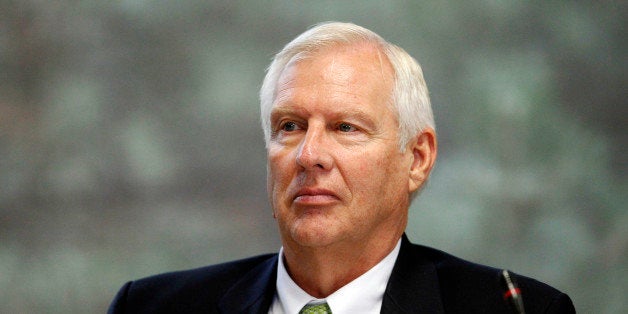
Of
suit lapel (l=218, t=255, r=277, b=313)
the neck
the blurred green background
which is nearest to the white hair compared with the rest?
the neck

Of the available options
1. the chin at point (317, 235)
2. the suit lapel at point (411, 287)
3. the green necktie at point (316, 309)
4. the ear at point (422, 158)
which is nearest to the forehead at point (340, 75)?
the ear at point (422, 158)

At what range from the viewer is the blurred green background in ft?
15.0

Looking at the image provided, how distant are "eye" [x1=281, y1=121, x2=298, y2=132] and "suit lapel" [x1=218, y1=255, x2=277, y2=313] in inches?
23.6

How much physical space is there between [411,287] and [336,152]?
0.58 metres

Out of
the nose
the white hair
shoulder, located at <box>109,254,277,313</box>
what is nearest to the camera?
the nose

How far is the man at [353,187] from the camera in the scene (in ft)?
10.8

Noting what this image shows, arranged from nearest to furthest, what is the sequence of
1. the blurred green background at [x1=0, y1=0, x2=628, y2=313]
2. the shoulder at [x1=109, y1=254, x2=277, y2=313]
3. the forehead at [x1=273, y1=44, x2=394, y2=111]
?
1. the forehead at [x1=273, y1=44, x2=394, y2=111]
2. the shoulder at [x1=109, y1=254, x2=277, y2=313]
3. the blurred green background at [x1=0, y1=0, x2=628, y2=313]

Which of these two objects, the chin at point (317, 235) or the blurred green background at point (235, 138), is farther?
the blurred green background at point (235, 138)

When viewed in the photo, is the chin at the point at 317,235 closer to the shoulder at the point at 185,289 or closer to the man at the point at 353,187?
the man at the point at 353,187

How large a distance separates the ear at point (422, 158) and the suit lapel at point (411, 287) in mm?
220

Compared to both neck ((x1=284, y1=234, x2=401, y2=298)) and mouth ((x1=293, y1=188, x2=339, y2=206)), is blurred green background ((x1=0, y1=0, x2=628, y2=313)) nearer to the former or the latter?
neck ((x1=284, y1=234, x2=401, y2=298))

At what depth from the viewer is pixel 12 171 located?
4.70 meters

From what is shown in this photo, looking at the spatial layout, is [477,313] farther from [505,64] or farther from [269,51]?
[269,51]

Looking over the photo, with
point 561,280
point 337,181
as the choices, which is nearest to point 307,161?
point 337,181
